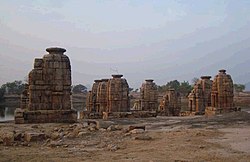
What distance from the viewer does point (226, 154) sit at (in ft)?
24.4

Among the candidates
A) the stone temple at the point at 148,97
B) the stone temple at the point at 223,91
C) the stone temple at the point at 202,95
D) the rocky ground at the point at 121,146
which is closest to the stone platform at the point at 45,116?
the rocky ground at the point at 121,146

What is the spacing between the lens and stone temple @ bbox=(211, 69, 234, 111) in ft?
78.3

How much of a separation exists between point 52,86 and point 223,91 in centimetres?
1328

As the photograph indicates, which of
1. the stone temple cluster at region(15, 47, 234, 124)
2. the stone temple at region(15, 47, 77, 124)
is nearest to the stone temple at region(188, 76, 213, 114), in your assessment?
the stone temple cluster at region(15, 47, 234, 124)

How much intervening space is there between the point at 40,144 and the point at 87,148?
1465mm

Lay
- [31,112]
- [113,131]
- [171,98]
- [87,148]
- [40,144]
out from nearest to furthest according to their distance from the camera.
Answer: [87,148]
[40,144]
[113,131]
[31,112]
[171,98]

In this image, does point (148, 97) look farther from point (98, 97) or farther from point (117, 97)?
point (117, 97)

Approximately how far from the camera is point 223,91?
23.9m

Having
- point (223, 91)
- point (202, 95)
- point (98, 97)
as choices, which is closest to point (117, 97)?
point (98, 97)

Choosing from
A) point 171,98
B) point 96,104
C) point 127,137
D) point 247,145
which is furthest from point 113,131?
point 171,98

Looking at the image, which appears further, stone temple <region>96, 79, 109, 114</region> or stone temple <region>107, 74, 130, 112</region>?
stone temple <region>96, 79, 109, 114</region>

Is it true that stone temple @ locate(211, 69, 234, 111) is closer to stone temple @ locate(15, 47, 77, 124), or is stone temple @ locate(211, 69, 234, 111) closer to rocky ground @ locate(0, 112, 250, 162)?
stone temple @ locate(15, 47, 77, 124)

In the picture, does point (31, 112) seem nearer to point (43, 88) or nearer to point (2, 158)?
point (43, 88)

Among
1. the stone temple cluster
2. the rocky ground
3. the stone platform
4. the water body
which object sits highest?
the stone temple cluster
